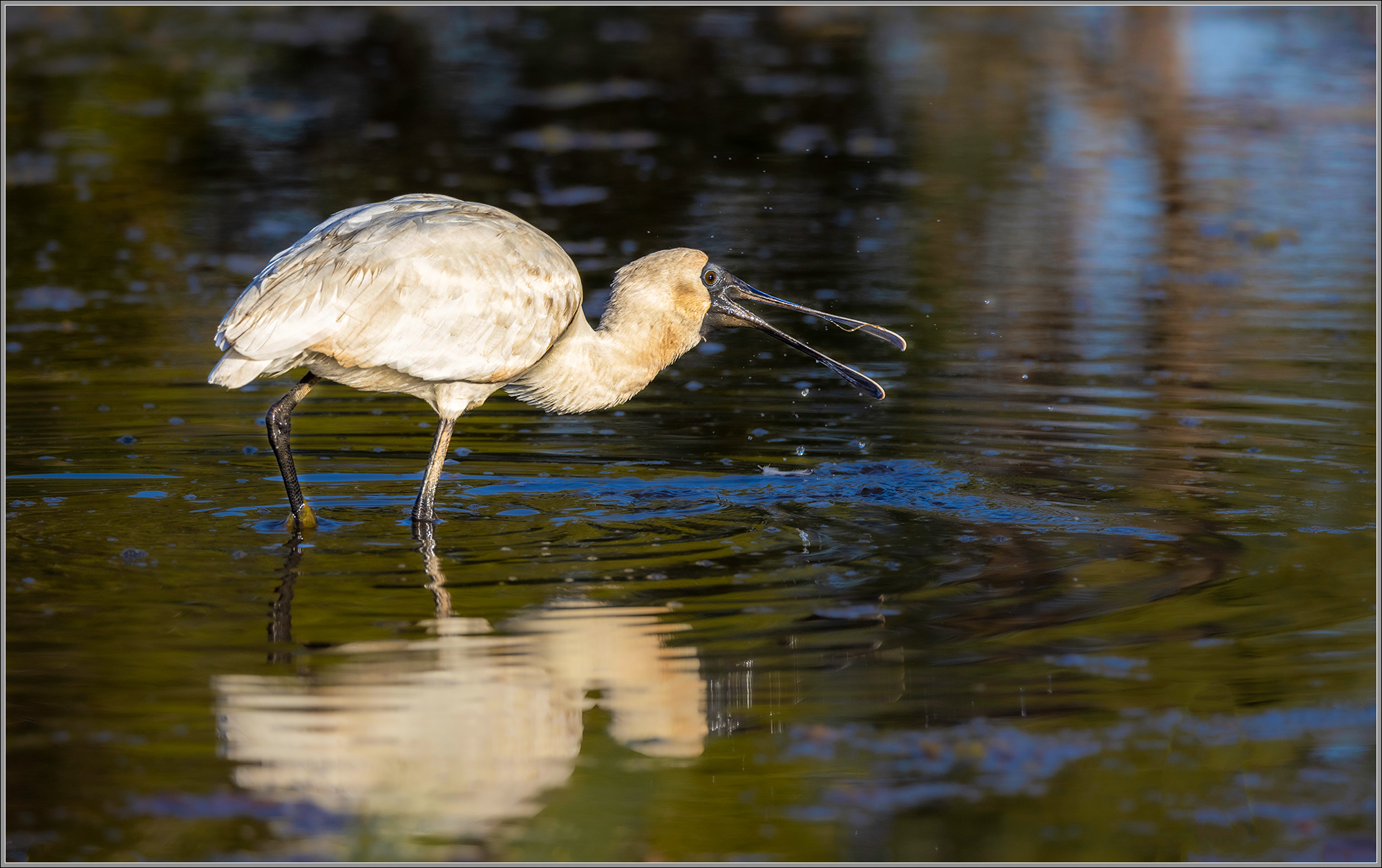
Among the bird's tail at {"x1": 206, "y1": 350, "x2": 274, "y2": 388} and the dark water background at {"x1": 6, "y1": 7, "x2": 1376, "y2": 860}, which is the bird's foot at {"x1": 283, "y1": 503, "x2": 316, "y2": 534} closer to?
the dark water background at {"x1": 6, "y1": 7, "x2": 1376, "y2": 860}

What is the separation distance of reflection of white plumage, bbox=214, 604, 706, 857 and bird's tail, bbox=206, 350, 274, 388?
1.45 m

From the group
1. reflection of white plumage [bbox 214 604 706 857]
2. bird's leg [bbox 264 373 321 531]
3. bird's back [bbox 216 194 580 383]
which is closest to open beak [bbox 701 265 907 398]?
bird's back [bbox 216 194 580 383]

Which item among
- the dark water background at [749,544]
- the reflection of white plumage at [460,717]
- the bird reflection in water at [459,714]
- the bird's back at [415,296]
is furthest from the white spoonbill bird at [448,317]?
the reflection of white plumage at [460,717]

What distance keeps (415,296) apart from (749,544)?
173 cm

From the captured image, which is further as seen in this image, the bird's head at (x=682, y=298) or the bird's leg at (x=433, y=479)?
the bird's head at (x=682, y=298)

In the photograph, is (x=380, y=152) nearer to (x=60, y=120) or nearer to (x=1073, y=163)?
(x=60, y=120)

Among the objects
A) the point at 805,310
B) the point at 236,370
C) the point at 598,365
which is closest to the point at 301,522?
the point at 236,370

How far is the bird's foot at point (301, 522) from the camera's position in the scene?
7609 mm

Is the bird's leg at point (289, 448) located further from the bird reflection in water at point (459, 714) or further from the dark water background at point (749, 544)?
the bird reflection in water at point (459, 714)

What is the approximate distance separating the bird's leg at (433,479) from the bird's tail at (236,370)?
91cm

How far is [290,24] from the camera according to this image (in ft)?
96.7

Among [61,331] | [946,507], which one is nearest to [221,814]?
[946,507]

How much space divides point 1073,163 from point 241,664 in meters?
14.0

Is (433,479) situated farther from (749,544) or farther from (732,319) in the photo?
(732,319)
